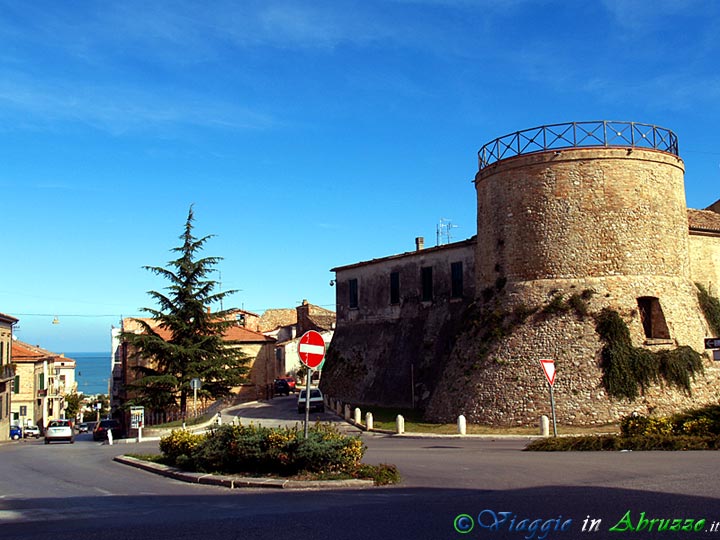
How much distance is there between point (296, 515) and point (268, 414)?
28.6 metres

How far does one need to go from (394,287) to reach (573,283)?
1410cm

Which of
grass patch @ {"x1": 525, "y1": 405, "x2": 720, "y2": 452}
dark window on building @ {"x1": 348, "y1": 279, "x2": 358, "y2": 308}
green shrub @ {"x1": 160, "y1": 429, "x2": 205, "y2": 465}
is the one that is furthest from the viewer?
dark window on building @ {"x1": 348, "y1": 279, "x2": 358, "y2": 308}

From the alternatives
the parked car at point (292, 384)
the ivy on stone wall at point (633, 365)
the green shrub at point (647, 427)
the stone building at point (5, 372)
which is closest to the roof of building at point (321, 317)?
the parked car at point (292, 384)

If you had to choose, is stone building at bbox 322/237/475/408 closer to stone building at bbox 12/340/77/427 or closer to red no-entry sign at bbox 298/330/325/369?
red no-entry sign at bbox 298/330/325/369

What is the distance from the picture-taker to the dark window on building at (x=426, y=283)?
37.2 m

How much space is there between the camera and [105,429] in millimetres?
38656

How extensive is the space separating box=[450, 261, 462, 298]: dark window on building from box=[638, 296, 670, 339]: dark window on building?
1006cm

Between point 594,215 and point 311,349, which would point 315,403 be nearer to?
point 594,215

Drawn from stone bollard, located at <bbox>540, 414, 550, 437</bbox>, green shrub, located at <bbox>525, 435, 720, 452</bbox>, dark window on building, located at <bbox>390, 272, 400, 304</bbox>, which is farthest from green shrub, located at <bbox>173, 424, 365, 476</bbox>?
dark window on building, located at <bbox>390, 272, 400, 304</bbox>

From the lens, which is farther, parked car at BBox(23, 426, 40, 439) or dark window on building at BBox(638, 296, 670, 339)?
parked car at BBox(23, 426, 40, 439)

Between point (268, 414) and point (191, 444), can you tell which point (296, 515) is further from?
point (268, 414)

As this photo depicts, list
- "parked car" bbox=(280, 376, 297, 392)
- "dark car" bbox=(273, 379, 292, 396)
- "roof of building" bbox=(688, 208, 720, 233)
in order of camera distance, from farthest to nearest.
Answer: "parked car" bbox=(280, 376, 297, 392), "dark car" bbox=(273, 379, 292, 396), "roof of building" bbox=(688, 208, 720, 233)

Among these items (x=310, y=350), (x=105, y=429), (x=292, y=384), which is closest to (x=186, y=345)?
(x=105, y=429)

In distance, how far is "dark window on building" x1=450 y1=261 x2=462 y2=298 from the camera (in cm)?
3547
